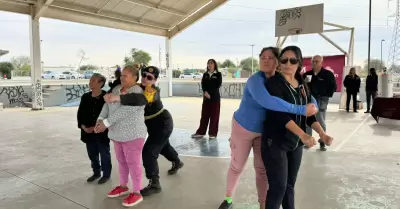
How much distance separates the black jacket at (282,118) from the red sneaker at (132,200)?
151 centimetres

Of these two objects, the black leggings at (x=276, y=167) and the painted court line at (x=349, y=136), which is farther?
the painted court line at (x=349, y=136)

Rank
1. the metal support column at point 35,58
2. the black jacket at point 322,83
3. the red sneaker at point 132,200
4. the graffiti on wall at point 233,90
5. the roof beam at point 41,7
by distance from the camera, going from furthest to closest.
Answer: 1. the graffiti on wall at point 233,90
2. the metal support column at point 35,58
3. the roof beam at point 41,7
4. the black jacket at point 322,83
5. the red sneaker at point 132,200

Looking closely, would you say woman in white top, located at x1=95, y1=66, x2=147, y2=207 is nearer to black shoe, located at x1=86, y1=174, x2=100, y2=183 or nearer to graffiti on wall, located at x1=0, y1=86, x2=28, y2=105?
black shoe, located at x1=86, y1=174, x2=100, y2=183

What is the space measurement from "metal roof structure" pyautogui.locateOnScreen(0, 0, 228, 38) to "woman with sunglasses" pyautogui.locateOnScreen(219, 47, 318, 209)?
9.99 m

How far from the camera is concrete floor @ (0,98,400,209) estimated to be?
3.04 meters

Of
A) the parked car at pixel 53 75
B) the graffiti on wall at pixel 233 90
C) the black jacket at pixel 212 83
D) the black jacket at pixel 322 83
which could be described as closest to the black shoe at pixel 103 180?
the black jacket at pixel 212 83

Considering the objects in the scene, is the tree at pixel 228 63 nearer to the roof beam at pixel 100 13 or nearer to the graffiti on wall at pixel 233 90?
the graffiti on wall at pixel 233 90

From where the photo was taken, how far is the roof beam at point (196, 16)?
1403 cm

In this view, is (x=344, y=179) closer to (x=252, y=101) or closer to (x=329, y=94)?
(x=329, y=94)

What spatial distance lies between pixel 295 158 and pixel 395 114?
6635 millimetres

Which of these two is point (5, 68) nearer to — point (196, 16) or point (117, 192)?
point (196, 16)

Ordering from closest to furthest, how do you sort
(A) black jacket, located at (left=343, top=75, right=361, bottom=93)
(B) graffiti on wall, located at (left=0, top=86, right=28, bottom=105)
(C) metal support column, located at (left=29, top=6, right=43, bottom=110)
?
1. (A) black jacket, located at (left=343, top=75, right=361, bottom=93)
2. (C) metal support column, located at (left=29, top=6, right=43, bottom=110)
3. (B) graffiti on wall, located at (left=0, top=86, right=28, bottom=105)

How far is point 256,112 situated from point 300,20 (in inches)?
317

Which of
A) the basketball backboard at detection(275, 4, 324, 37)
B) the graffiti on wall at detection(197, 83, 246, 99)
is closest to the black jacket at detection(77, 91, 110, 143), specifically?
the basketball backboard at detection(275, 4, 324, 37)
